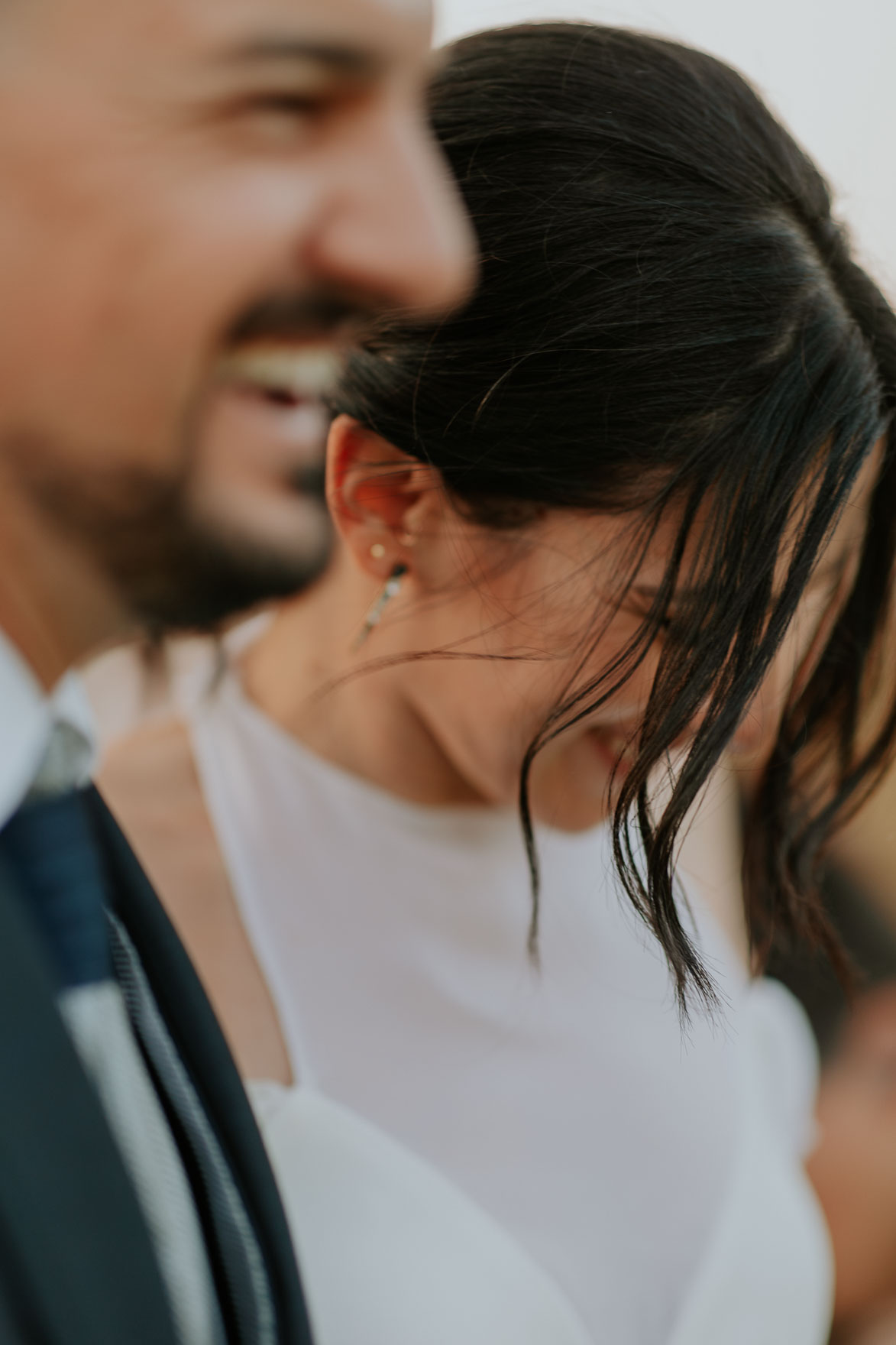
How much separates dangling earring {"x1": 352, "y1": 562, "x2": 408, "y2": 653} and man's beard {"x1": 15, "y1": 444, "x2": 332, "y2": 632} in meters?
0.29

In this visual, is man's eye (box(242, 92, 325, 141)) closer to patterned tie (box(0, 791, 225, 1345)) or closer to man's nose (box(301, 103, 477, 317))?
man's nose (box(301, 103, 477, 317))

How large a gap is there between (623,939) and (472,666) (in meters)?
0.39

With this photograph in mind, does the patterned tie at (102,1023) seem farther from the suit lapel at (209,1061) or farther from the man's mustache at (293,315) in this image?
the man's mustache at (293,315)

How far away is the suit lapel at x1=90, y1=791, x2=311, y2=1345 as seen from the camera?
1.80 ft

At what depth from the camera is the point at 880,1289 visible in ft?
3.59

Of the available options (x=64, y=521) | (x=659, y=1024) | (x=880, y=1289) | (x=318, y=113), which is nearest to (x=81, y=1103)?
(x=64, y=521)

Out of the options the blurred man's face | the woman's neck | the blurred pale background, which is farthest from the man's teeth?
the blurred pale background

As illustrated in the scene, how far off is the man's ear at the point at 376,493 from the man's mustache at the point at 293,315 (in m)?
0.29

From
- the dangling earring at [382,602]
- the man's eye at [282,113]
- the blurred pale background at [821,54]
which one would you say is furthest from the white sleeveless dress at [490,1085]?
the blurred pale background at [821,54]

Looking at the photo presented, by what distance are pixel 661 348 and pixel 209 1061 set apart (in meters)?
0.46

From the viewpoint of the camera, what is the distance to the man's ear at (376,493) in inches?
28.1

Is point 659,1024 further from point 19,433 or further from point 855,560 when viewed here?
point 19,433

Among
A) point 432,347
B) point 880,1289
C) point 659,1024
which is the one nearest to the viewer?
point 432,347

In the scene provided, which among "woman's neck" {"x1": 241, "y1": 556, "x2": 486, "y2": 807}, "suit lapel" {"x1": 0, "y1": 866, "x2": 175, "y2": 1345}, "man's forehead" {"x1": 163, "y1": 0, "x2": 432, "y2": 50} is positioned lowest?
"woman's neck" {"x1": 241, "y1": 556, "x2": 486, "y2": 807}
